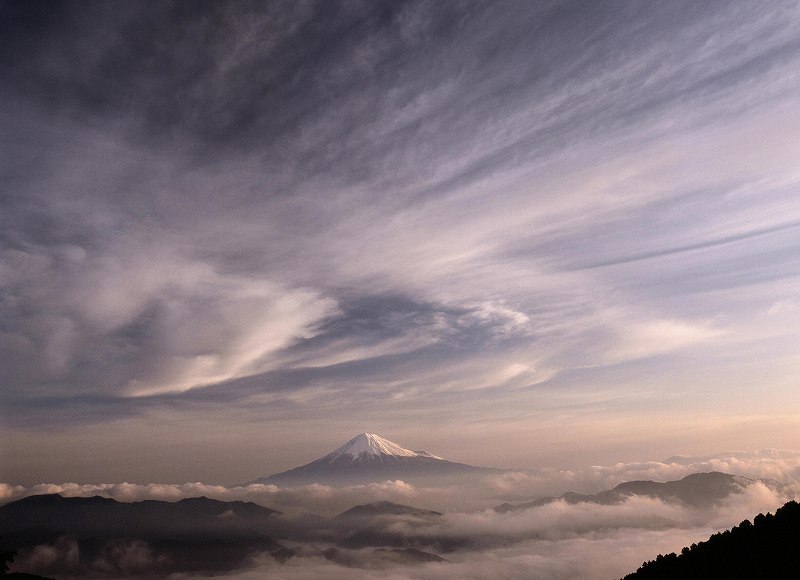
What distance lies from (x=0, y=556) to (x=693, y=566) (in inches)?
6729

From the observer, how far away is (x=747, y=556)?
13475 centimetres

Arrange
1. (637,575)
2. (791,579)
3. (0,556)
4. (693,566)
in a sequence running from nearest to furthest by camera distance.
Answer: (0,556) → (791,579) → (693,566) → (637,575)

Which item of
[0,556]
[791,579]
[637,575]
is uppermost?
[0,556]

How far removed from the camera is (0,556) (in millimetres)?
88688

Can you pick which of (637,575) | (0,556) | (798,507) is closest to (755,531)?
(798,507)

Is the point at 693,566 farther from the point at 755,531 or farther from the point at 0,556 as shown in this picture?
the point at 0,556

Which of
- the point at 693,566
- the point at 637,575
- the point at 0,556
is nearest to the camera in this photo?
the point at 0,556

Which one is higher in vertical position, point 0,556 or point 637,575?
point 0,556

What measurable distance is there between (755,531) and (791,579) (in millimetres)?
40245

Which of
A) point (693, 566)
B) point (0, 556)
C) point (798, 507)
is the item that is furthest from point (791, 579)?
point (0, 556)

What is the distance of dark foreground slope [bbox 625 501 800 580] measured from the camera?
4846 inches

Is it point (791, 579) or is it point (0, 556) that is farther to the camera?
point (791, 579)

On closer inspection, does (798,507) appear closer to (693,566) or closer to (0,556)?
(693,566)

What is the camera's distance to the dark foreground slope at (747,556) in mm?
123081
